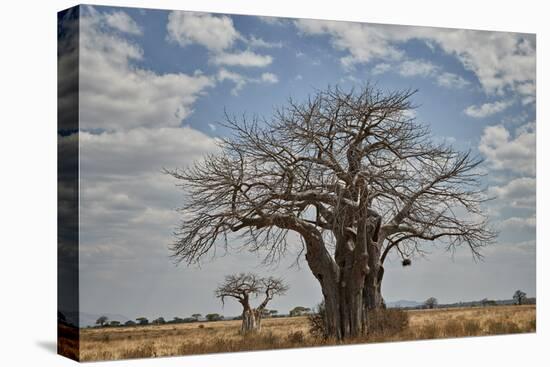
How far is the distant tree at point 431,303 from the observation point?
1864cm

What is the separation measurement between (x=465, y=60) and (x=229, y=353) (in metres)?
6.46

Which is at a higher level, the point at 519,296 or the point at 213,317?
A: the point at 519,296

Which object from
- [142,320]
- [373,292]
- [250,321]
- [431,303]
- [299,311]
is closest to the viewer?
[142,320]

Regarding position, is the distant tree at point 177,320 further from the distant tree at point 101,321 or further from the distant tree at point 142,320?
the distant tree at point 101,321

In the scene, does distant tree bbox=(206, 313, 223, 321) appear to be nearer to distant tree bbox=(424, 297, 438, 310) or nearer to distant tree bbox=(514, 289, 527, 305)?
distant tree bbox=(424, 297, 438, 310)

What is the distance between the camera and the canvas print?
15.8m

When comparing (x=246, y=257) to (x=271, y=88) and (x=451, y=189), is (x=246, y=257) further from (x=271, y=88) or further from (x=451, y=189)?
(x=451, y=189)

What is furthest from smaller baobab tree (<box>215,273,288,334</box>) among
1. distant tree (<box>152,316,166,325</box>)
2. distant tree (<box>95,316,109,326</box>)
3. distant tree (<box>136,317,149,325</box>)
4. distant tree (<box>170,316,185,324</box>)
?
distant tree (<box>95,316,109,326</box>)

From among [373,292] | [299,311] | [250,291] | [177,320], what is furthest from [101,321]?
[373,292]

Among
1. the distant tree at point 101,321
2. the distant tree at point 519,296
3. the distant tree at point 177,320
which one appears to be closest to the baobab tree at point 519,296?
the distant tree at point 519,296

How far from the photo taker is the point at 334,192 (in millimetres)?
17391

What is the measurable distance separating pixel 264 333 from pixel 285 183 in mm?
2342

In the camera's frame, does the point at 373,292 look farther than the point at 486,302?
No

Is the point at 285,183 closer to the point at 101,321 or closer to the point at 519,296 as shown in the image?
the point at 101,321
